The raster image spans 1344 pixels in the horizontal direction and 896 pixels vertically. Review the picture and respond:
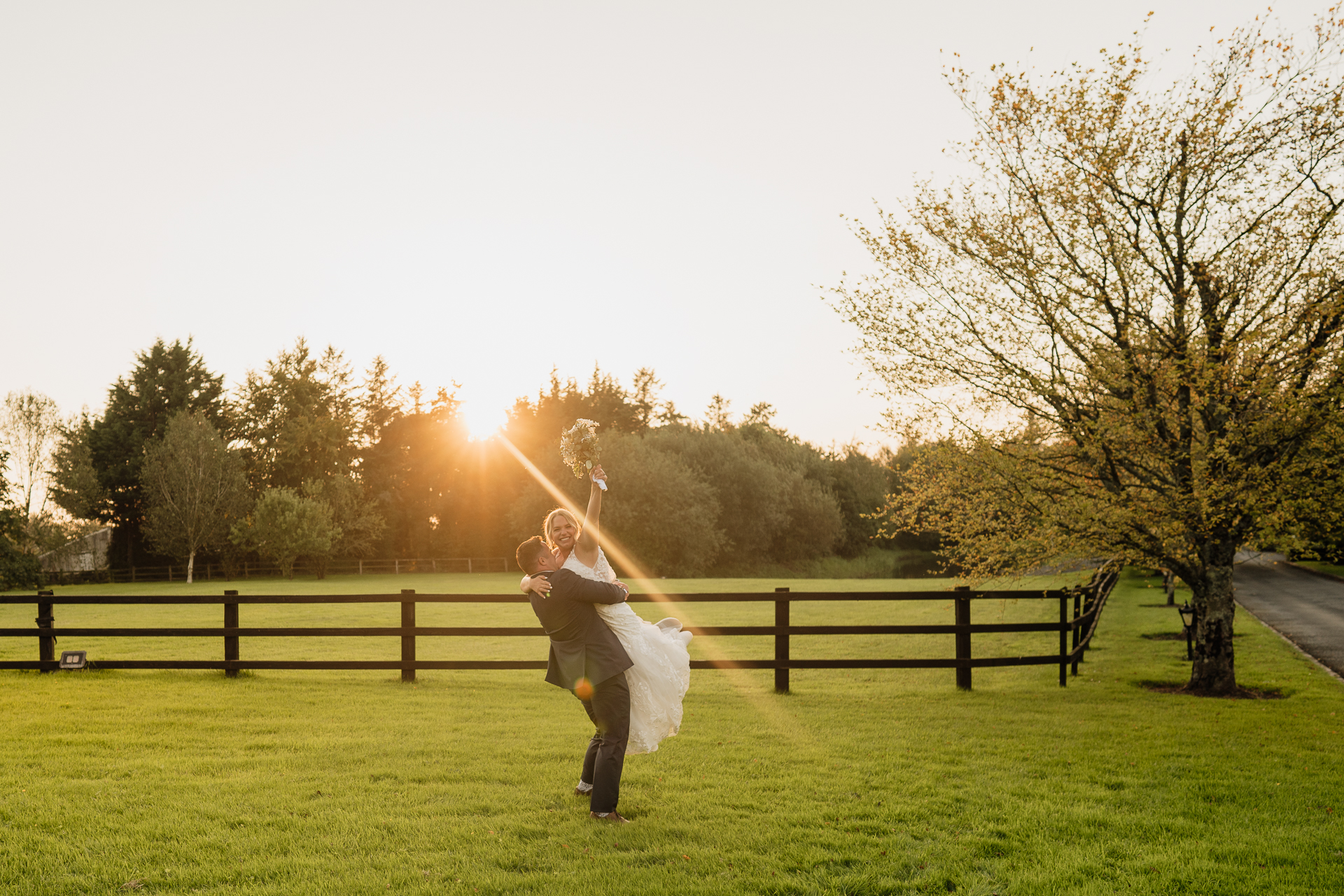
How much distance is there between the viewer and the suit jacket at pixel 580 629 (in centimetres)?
567

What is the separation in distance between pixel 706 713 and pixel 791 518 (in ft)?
165

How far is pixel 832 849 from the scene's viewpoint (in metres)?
5.24

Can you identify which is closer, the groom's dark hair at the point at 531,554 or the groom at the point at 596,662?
the groom at the point at 596,662

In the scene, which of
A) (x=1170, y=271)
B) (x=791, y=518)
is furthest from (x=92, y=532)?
(x=1170, y=271)

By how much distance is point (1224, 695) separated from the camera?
11.2 metres

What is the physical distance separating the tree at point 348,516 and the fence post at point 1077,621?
4905 centimetres

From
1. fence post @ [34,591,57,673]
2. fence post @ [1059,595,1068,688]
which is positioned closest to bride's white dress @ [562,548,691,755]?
fence post @ [1059,595,1068,688]

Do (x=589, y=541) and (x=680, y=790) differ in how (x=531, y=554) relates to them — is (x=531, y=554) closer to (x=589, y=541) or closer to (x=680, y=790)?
(x=589, y=541)

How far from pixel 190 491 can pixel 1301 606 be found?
5214 cm

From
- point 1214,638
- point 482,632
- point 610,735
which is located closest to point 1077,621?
point 1214,638

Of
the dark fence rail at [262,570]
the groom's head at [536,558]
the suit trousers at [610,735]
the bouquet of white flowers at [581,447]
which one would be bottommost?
the dark fence rail at [262,570]

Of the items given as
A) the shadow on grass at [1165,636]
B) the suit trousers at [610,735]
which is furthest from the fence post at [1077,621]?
the suit trousers at [610,735]

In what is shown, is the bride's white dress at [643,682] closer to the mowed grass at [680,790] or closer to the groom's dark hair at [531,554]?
the groom's dark hair at [531,554]

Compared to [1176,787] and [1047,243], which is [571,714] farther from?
[1047,243]
